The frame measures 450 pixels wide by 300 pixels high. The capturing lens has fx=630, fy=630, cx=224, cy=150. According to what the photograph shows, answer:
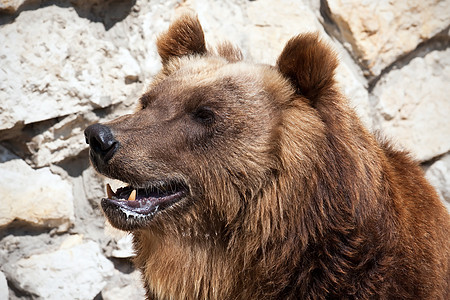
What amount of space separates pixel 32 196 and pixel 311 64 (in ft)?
5.30

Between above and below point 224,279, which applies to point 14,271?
A: below

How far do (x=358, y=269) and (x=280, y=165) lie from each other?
1.45 ft

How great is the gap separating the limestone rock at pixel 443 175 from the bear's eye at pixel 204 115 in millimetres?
2065

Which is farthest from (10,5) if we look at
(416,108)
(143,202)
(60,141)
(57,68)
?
(416,108)

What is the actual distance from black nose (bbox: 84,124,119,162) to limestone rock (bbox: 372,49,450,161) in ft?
6.77

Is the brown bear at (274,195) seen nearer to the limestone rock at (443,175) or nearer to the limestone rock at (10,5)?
the limestone rock at (10,5)

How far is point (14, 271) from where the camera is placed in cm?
308

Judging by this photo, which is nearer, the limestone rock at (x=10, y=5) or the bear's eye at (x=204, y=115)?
the bear's eye at (x=204, y=115)

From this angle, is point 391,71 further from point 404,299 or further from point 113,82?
point 404,299

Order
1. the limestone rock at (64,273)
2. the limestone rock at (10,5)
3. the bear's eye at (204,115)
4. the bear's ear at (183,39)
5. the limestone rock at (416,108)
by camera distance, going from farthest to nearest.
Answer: the limestone rock at (416,108)
the limestone rock at (64,273)
the limestone rock at (10,5)
the bear's ear at (183,39)
the bear's eye at (204,115)

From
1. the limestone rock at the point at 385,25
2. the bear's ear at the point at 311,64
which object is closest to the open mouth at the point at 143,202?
the bear's ear at the point at 311,64

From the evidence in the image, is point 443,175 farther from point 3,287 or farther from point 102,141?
point 3,287

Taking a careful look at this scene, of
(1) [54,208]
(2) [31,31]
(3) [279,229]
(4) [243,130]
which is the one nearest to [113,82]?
(2) [31,31]

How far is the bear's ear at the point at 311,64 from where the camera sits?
86.2 inches
